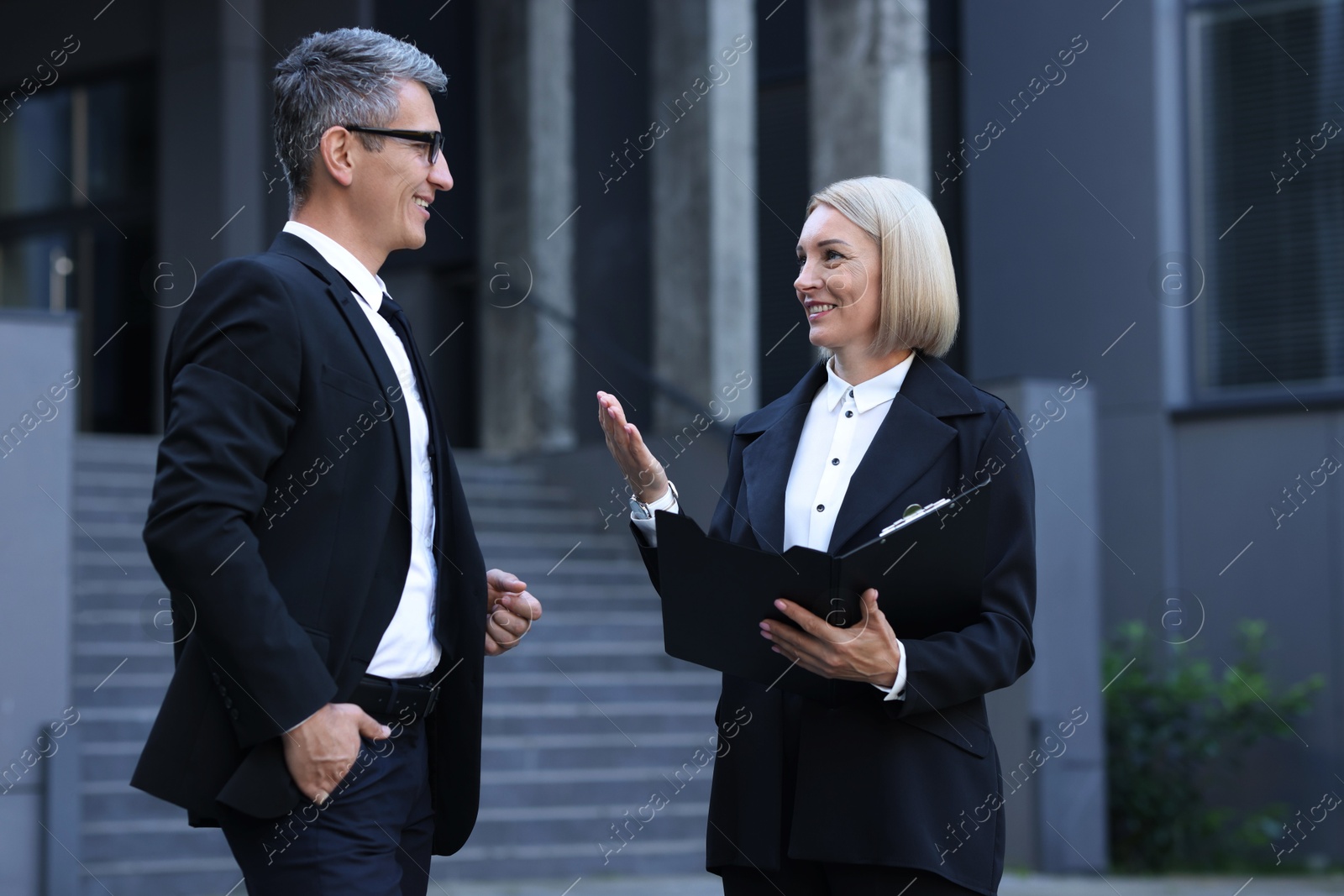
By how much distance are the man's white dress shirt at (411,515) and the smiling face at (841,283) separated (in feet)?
2.46

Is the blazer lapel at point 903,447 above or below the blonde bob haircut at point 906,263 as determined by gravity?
below

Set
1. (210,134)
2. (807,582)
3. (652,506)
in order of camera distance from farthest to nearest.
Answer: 1. (210,134)
2. (652,506)
3. (807,582)

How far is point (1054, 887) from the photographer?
735 cm

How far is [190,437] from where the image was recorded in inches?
94.7

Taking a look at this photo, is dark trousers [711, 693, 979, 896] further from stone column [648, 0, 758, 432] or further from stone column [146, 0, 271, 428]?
stone column [146, 0, 271, 428]

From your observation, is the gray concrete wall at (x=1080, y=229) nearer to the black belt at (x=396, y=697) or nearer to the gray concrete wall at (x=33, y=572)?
the gray concrete wall at (x=33, y=572)

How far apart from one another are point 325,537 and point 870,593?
2.93 feet

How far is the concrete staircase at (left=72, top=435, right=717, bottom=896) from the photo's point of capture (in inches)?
264

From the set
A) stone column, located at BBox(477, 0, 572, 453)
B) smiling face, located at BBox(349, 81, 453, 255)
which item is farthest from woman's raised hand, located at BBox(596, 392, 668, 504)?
stone column, located at BBox(477, 0, 572, 453)

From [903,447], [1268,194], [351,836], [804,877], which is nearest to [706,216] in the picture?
[1268,194]

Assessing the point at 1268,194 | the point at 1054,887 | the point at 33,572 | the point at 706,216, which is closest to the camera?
the point at 33,572

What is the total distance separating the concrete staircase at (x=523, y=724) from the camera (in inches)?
264

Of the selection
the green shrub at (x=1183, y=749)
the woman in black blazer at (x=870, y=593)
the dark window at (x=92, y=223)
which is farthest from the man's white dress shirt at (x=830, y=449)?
the dark window at (x=92, y=223)

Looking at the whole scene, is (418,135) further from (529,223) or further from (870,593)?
(529,223)
